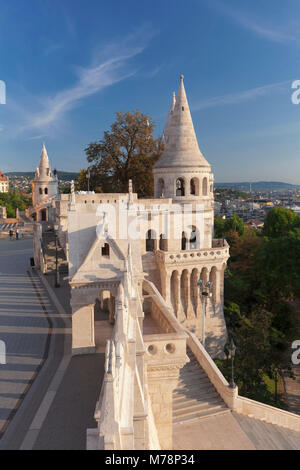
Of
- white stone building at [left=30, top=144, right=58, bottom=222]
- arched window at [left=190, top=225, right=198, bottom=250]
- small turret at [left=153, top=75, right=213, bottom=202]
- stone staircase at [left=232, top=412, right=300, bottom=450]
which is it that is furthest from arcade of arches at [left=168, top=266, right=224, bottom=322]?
white stone building at [left=30, top=144, right=58, bottom=222]

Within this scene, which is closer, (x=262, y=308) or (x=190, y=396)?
(x=190, y=396)

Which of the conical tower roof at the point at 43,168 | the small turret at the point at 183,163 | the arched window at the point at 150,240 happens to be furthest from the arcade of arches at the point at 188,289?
the conical tower roof at the point at 43,168

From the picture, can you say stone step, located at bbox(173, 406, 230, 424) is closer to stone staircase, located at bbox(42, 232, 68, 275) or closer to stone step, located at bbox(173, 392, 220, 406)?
stone step, located at bbox(173, 392, 220, 406)

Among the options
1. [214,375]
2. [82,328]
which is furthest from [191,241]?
[82,328]

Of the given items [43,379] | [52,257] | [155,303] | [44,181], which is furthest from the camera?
[44,181]

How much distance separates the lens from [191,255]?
958 inches

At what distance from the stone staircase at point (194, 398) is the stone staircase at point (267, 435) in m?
0.96

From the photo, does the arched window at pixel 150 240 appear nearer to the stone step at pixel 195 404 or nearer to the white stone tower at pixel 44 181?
the stone step at pixel 195 404

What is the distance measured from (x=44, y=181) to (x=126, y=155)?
1596 cm

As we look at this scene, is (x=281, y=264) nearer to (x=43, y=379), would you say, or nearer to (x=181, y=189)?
(x=181, y=189)

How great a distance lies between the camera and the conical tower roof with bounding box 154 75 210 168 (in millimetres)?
25625

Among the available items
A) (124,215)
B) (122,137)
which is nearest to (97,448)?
(124,215)

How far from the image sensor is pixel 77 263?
14383 millimetres
